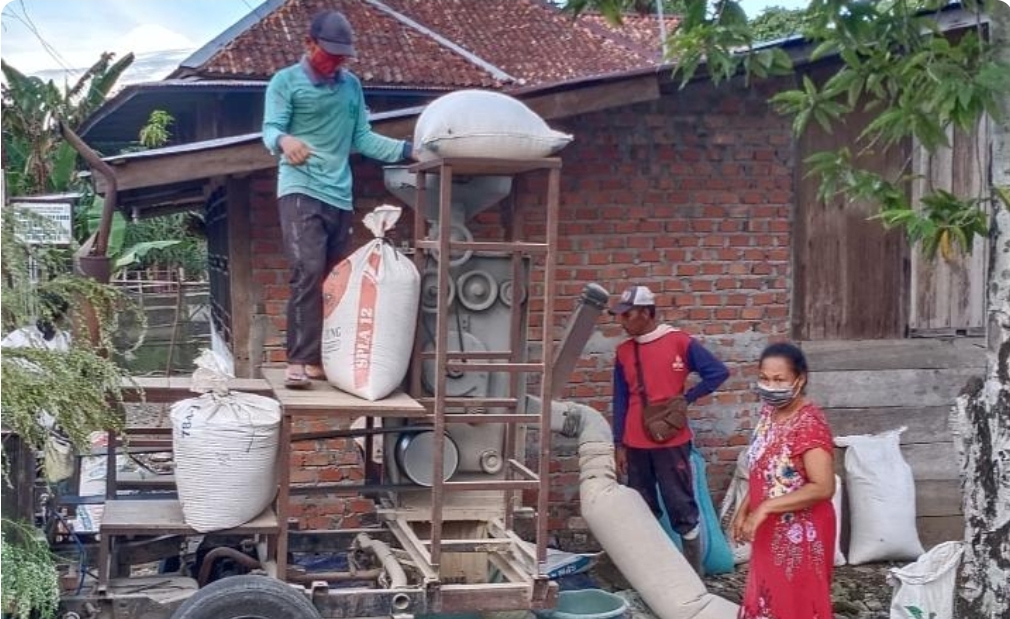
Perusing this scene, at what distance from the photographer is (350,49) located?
5.16 m

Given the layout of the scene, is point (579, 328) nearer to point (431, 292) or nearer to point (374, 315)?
point (431, 292)

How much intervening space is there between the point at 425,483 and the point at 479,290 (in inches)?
35.0

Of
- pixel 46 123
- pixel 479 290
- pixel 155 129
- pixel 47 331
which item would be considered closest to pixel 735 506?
pixel 479 290

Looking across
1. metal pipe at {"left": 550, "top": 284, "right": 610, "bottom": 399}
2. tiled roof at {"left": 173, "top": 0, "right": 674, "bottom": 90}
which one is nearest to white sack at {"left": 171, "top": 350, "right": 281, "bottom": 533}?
metal pipe at {"left": 550, "top": 284, "right": 610, "bottom": 399}

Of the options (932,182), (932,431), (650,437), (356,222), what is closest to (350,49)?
(356,222)

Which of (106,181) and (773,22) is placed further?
(773,22)

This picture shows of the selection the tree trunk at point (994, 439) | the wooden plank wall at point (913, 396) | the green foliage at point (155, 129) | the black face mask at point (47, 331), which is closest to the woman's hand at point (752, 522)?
the tree trunk at point (994, 439)

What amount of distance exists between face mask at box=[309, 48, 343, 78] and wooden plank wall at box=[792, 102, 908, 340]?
11.7 ft

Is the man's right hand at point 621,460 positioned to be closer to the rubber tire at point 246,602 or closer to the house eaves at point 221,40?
the rubber tire at point 246,602

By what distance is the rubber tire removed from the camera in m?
4.57

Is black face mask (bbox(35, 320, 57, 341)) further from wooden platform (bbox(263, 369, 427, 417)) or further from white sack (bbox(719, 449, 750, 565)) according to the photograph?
white sack (bbox(719, 449, 750, 565))

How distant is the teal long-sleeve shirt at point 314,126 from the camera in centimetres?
518

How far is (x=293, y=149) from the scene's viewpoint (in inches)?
200

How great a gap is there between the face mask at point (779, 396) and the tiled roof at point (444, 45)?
5.94 meters
